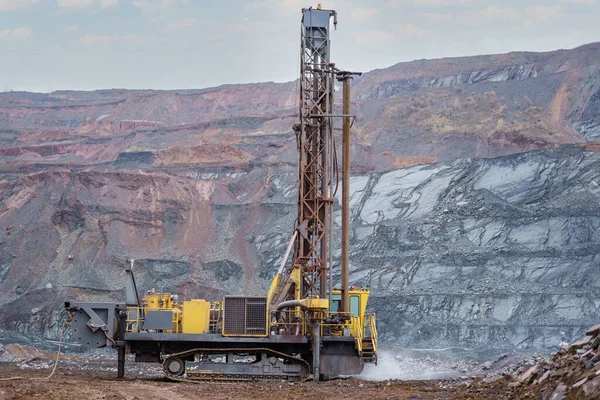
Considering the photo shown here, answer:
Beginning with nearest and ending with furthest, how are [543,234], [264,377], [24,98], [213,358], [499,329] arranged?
[264,377], [213,358], [499,329], [543,234], [24,98]

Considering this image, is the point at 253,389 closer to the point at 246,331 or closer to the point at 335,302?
the point at 246,331

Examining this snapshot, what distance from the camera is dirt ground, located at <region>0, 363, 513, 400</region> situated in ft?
43.2

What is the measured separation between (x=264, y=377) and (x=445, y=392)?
6167 mm

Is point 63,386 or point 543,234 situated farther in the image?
point 543,234

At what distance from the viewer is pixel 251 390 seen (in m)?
16.7

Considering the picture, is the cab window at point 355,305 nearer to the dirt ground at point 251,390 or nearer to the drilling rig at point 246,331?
the drilling rig at point 246,331

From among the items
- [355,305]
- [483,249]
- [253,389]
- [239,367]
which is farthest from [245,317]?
[483,249]

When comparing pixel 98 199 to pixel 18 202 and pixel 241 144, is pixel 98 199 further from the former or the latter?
pixel 241 144

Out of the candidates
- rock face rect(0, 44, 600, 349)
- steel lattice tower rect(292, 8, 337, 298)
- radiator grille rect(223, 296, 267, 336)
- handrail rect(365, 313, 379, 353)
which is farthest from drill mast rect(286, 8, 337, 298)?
rock face rect(0, 44, 600, 349)

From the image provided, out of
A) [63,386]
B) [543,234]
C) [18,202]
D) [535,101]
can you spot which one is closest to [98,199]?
[18,202]

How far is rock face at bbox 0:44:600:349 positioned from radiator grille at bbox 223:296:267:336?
58.3 feet

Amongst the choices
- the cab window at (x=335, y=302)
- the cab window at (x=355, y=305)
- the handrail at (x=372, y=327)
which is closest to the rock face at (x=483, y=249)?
the cab window at (x=335, y=302)

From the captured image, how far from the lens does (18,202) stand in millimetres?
57375

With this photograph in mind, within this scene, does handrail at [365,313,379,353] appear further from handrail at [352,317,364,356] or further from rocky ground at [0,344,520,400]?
rocky ground at [0,344,520,400]
